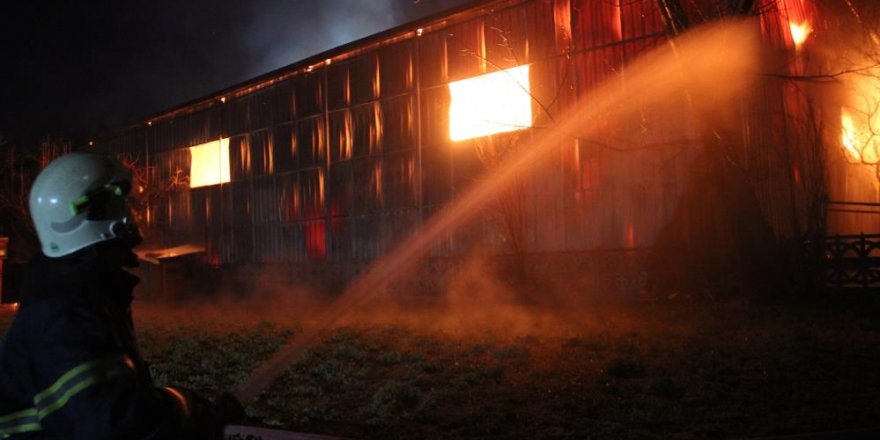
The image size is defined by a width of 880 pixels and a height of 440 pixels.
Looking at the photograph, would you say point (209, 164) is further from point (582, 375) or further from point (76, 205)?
point (76, 205)

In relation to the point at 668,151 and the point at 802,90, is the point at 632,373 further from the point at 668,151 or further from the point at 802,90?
the point at 802,90

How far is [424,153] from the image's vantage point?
2084cm

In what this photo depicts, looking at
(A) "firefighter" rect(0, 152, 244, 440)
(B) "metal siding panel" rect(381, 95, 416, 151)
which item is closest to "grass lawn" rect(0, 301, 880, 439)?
(A) "firefighter" rect(0, 152, 244, 440)

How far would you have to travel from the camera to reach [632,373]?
878 centimetres

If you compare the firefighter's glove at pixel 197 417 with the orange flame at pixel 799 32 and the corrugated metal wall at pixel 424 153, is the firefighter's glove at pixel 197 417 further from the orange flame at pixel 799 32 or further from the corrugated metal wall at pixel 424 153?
the orange flame at pixel 799 32

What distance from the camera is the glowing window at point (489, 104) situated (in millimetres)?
18453

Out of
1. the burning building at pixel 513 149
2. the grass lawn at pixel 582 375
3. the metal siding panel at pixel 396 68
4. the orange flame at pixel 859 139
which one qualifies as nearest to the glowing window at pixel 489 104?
the burning building at pixel 513 149

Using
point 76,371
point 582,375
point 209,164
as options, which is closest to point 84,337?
point 76,371

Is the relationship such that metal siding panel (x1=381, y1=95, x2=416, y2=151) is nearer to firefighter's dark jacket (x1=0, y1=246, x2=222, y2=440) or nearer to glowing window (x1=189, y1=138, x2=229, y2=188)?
glowing window (x1=189, y1=138, x2=229, y2=188)

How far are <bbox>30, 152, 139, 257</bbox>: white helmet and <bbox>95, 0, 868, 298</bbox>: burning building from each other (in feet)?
41.1

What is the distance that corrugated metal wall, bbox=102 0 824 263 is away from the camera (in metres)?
16.5

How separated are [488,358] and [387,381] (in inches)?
72.2

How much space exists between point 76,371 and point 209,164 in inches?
1104

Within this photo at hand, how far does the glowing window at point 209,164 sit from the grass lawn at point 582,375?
14.2 metres
